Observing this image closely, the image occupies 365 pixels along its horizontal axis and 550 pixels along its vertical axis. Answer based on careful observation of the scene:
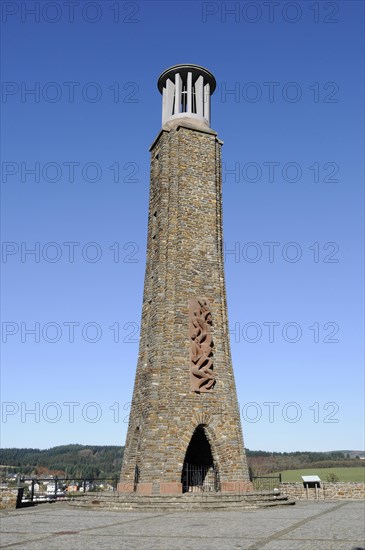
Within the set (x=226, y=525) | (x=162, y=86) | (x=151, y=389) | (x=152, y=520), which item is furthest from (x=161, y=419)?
(x=162, y=86)

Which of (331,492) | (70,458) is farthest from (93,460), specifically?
(331,492)

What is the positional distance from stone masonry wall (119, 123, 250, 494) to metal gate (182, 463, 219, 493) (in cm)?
126

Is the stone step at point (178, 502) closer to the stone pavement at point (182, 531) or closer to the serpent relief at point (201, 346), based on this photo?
the stone pavement at point (182, 531)

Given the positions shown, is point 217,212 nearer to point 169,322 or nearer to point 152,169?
point 152,169

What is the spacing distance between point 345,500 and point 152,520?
1265 centimetres

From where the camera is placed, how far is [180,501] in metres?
16.1

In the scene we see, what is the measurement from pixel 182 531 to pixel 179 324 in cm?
1003

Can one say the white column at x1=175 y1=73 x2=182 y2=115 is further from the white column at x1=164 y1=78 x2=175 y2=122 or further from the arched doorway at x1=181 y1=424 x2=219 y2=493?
the arched doorway at x1=181 y1=424 x2=219 y2=493

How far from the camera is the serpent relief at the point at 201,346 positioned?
62.7 feet

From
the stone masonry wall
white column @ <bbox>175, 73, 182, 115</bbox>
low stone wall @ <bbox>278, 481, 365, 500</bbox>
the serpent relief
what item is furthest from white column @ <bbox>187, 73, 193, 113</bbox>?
low stone wall @ <bbox>278, 481, 365, 500</bbox>

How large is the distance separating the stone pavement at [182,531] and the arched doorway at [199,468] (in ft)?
17.1

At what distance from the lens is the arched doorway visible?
63.8ft

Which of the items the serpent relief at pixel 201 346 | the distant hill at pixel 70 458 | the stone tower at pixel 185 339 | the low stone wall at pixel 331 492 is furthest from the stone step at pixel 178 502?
the distant hill at pixel 70 458

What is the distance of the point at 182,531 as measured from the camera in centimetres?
1015
